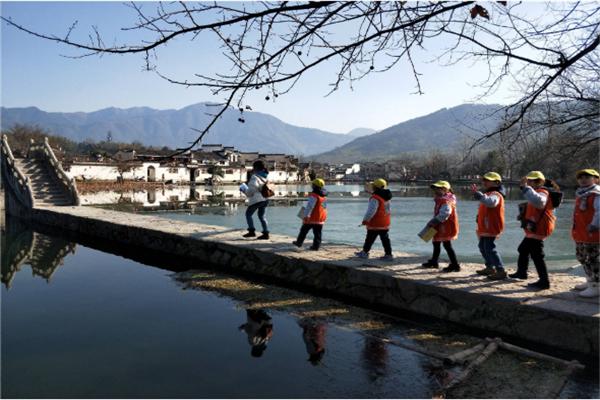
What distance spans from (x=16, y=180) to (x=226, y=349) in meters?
17.0

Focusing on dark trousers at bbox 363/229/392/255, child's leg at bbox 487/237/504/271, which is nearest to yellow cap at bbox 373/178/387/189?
dark trousers at bbox 363/229/392/255

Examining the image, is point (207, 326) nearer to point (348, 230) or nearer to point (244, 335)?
point (244, 335)

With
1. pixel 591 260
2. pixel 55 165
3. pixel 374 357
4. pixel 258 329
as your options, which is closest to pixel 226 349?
pixel 258 329

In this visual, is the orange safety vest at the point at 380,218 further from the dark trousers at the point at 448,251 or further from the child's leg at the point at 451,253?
the child's leg at the point at 451,253

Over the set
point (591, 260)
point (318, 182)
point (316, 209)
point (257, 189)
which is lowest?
point (591, 260)

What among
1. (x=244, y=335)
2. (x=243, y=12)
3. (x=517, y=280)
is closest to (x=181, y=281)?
(x=244, y=335)

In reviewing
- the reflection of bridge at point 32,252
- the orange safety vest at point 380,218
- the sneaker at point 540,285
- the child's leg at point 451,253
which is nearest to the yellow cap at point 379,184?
the orange safety vest at point 380,218

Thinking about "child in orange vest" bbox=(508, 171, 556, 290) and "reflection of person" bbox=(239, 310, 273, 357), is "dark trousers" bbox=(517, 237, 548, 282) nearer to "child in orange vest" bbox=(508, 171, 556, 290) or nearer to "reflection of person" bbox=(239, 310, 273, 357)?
"child in orange vest" bbox=(508, 171, 556, 290)

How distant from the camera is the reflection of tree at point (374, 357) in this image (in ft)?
12.8

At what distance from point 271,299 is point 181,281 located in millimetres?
2012

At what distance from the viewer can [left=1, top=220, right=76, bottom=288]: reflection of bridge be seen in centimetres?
859

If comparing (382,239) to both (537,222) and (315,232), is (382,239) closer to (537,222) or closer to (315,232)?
(315,232)

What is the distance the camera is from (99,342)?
4723mm

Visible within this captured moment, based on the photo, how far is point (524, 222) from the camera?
539 centimetres
